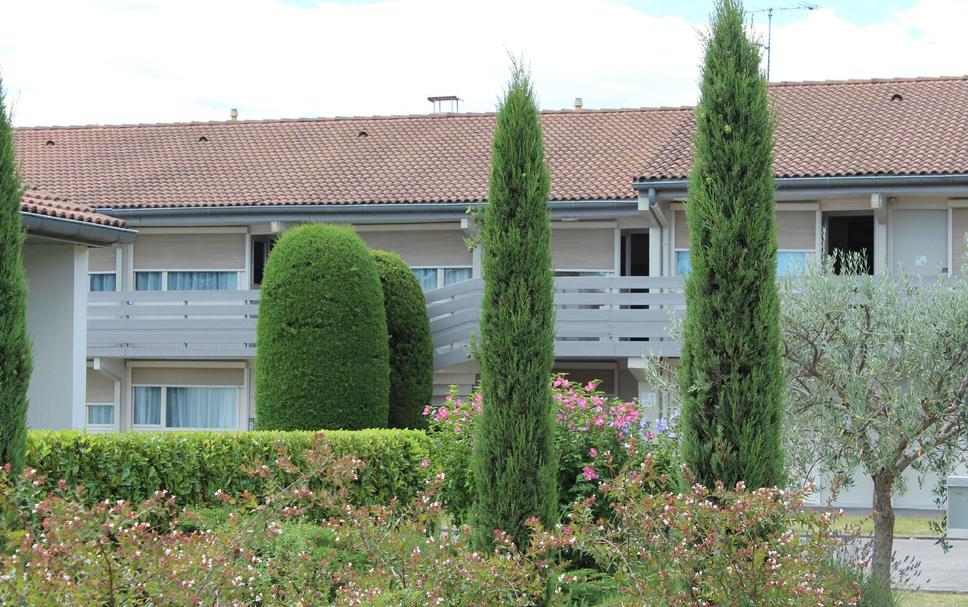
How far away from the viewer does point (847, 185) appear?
875 inches

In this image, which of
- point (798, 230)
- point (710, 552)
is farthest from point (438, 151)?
point (710, 552)

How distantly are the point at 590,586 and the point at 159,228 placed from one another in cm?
1808

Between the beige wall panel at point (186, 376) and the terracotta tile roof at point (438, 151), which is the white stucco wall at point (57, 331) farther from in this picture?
the beige wall panel at point (186, 376)

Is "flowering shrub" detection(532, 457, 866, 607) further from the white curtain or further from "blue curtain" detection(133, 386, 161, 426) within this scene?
"blue curtain" detection(133, 386, 161, 426)

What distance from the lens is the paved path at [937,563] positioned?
1474 centimetres

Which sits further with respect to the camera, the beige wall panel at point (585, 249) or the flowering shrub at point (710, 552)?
the beige wall panel at point (585, 249)

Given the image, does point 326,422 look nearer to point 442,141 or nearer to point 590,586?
point 590,586

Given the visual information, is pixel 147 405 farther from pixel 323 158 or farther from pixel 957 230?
pixel 957 230

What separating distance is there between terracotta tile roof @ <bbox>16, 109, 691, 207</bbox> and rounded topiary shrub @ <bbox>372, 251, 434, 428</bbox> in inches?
144

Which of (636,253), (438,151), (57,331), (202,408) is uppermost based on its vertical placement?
(438,151)

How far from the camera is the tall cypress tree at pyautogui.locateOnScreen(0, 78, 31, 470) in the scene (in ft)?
34.6

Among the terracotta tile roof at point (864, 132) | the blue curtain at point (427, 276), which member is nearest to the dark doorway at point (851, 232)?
the terracotta tile roof at point (864, 132)

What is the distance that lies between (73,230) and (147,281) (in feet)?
35.8

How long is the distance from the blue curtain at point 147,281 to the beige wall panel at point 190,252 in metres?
0.15
